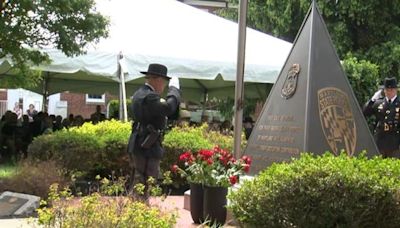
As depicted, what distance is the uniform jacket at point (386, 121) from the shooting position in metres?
9.09

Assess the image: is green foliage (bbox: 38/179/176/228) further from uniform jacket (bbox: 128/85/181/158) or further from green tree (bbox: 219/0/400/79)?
green tree (bbox: 219/0/400/79)

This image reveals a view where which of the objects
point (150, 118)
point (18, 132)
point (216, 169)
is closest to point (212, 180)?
point (216, 169)

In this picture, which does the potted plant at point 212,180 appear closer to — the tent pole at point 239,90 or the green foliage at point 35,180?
the tent pole at point 239,90

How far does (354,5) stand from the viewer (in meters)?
20.9

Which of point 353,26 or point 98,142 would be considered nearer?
point 98,142

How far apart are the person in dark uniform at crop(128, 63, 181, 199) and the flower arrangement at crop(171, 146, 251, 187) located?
429 millimetres

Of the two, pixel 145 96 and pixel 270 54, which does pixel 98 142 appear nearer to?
pixel 145 96

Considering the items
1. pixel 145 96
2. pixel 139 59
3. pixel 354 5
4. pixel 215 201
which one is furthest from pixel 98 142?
pixel 354 5

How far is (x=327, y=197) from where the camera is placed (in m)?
4.62

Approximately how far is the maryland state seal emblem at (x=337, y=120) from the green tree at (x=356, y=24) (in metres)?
14.5

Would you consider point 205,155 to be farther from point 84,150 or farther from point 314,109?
point 84,150

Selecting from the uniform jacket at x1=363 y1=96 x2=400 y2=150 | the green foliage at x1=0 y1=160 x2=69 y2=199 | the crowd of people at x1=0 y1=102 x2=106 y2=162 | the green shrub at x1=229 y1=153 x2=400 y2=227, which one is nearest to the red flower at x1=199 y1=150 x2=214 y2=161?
the green shrub at x1=229 y1=153 x2=400 y2=227

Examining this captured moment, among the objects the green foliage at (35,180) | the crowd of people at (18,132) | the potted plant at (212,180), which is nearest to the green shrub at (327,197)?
the potted plant at (212,180)

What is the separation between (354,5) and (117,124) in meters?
12.5
